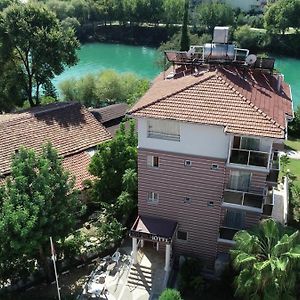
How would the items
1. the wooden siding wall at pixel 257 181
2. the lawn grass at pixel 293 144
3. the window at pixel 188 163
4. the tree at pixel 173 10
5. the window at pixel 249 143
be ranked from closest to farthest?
the window at pixel 249 143 < the wooden siding wall at pixel 257 181 < the window at pixel 188 163 < the lawn grass at pixel 293 144 < the tree at pixel 173 10

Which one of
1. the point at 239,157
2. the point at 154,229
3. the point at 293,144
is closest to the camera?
the point at 239,157

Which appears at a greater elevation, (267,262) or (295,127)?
(267,262)

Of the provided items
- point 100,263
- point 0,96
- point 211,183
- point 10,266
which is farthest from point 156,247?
point 0,96

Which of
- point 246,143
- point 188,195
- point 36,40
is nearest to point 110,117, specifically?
point 36,40

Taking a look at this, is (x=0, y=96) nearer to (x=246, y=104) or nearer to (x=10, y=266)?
(x=10, y=266)

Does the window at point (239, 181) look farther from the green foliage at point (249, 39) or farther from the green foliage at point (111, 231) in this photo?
the green foliage at point (249, 39)

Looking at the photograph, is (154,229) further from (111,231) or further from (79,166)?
(79,166)

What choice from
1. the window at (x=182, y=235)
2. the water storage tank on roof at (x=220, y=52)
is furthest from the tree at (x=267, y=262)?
the water storage tank on roof at (x=220, y=52)
